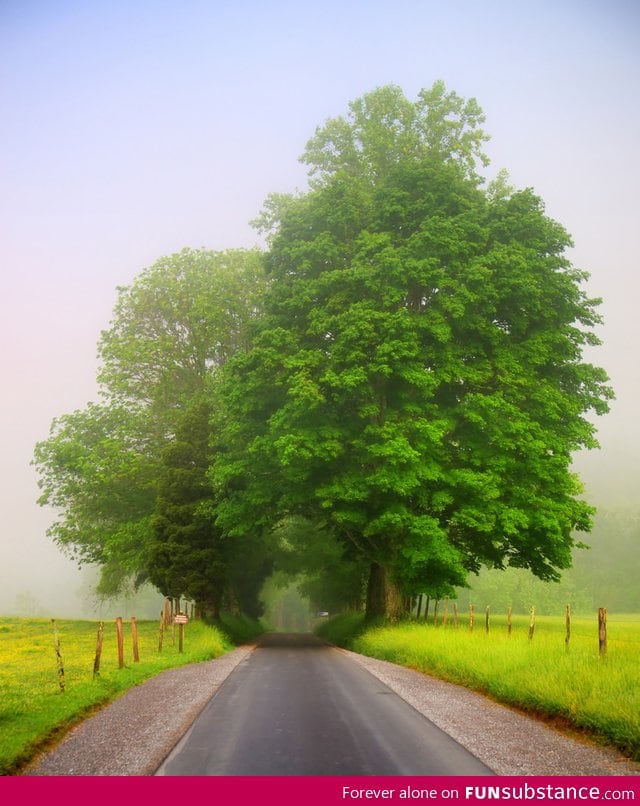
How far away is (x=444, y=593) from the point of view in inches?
889

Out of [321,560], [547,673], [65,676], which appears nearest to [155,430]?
[321,560]

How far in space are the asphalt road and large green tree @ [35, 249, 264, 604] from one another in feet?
55.5

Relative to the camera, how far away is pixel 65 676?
15273 mm

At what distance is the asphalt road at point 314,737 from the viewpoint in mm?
7090

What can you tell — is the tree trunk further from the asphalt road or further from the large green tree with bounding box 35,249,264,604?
the asphalt road

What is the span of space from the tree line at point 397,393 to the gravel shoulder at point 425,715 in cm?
995

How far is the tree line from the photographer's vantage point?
886 inches

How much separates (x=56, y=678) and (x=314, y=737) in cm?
966

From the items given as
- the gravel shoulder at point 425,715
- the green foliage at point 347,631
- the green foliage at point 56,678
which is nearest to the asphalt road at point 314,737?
the gravel shoulder at point 425,715

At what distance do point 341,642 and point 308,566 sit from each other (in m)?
8.93
